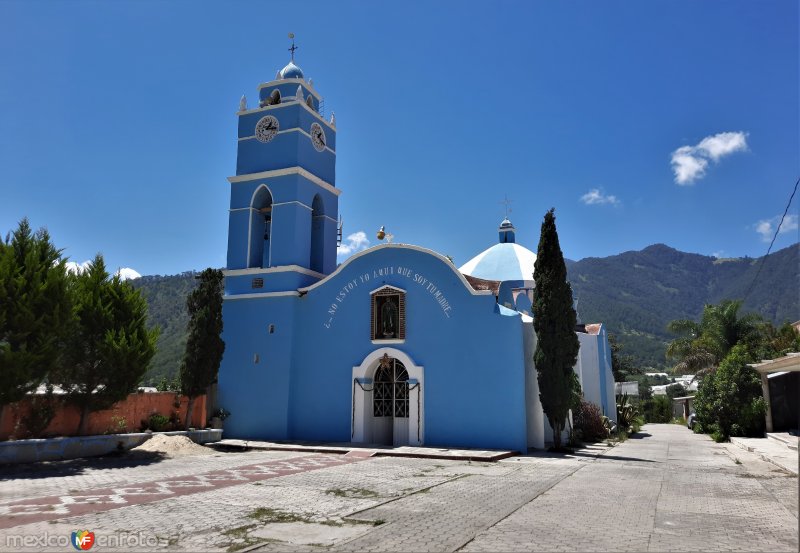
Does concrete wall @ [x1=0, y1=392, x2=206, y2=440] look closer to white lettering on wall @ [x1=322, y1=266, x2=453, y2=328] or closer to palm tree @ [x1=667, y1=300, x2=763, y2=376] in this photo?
white lettering on wall @ [x1=322, y1=266, x2=453, y2=328]

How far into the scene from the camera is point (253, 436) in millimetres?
19875

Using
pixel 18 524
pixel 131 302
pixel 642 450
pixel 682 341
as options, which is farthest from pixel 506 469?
pixel 682 341

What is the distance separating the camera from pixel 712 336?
31.4 m

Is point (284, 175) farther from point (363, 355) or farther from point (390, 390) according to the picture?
point (390, 390)

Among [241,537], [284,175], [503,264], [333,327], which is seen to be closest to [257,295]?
[333,327]

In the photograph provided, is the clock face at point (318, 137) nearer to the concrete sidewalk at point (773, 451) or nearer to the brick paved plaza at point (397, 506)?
the brick paved plaza at point (397, 506)

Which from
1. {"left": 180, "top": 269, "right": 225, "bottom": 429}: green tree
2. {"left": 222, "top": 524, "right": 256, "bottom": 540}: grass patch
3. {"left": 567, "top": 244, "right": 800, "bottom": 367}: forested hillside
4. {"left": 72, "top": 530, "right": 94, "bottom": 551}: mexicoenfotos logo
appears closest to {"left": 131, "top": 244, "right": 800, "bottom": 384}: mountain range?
{"left": 567, "top": 244, "right": 800, "bottom": 367}: forested hillside

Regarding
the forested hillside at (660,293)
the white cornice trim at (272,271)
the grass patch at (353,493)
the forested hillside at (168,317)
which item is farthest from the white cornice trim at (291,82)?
the forested hillside at (660,293)

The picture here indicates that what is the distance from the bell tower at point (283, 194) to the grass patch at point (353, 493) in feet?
37.8

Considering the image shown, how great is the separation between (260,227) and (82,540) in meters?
16.9

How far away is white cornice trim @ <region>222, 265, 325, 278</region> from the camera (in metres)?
20.6

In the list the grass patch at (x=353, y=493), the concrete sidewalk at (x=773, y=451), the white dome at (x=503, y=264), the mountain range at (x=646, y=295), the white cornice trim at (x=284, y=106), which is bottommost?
the grass patch at (x=353, y=493)

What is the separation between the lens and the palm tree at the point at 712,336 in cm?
3016

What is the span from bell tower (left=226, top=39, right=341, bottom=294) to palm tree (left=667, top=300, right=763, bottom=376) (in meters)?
21.4
